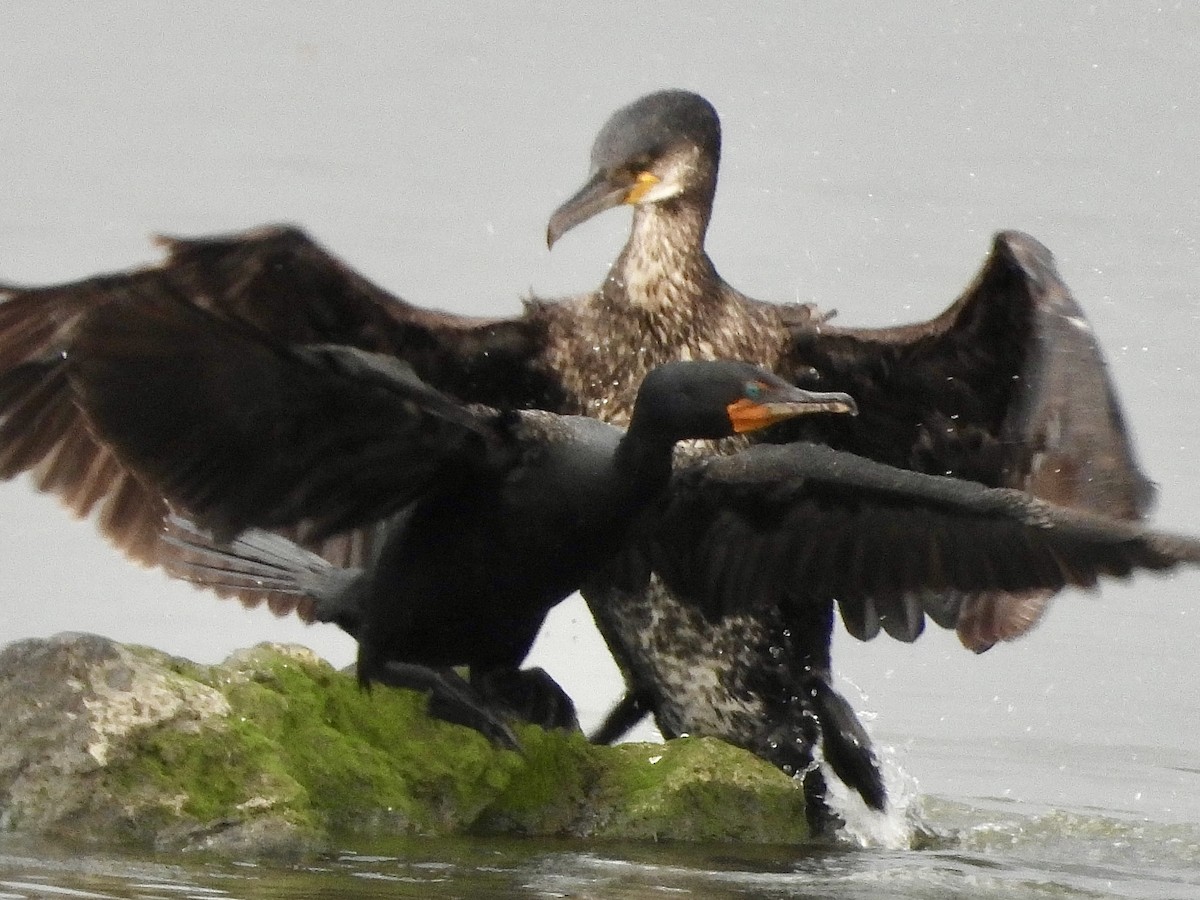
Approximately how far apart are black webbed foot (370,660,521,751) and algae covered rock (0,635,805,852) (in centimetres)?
3

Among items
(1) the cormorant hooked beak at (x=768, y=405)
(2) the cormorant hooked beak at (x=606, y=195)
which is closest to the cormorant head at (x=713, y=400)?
(1) the cormorant hooked beak at (x=768, y=405)

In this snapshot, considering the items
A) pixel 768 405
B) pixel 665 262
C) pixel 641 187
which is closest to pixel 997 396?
pixel 665 262

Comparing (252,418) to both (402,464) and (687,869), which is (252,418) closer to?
(402,464)

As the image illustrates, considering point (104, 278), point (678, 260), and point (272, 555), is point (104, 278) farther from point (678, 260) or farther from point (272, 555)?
point (678, 260)

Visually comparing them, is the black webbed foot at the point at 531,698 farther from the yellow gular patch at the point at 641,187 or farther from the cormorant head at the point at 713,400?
the yellow gular patch at the point at 641,187

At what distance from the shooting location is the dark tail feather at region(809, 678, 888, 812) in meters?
7.08

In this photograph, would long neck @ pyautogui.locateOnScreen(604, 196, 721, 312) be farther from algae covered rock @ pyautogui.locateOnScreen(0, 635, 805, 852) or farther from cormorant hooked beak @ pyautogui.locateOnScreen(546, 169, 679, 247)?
algae covered rock @ pyautogui.locateOnScreen(0, 635, 805, 852)

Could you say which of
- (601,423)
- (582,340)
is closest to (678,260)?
(582,340)

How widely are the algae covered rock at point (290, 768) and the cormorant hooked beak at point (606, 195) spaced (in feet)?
4.86

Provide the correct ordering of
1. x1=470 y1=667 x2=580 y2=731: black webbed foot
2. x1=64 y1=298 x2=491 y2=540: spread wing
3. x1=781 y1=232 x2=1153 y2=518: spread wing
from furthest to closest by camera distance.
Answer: x1=781 y1=232 x2=1153 y2=518: spread wing → x1=470 y1=667 x2=580 y2=731: black webbed foot → x1=64 y1=298 x2=491 y2=540: spread wing

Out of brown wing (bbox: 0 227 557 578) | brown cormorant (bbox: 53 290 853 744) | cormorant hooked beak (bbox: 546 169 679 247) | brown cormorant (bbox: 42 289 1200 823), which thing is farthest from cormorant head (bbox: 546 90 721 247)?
brown cormorant (bbox: 53 290 853 744)

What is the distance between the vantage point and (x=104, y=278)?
6.28 m

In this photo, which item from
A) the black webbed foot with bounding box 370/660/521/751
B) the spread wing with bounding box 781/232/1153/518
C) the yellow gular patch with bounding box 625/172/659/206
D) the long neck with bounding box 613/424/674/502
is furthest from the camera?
the yellow gular patch with bounding box 625/172/659/206

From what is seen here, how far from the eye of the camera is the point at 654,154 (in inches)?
299
